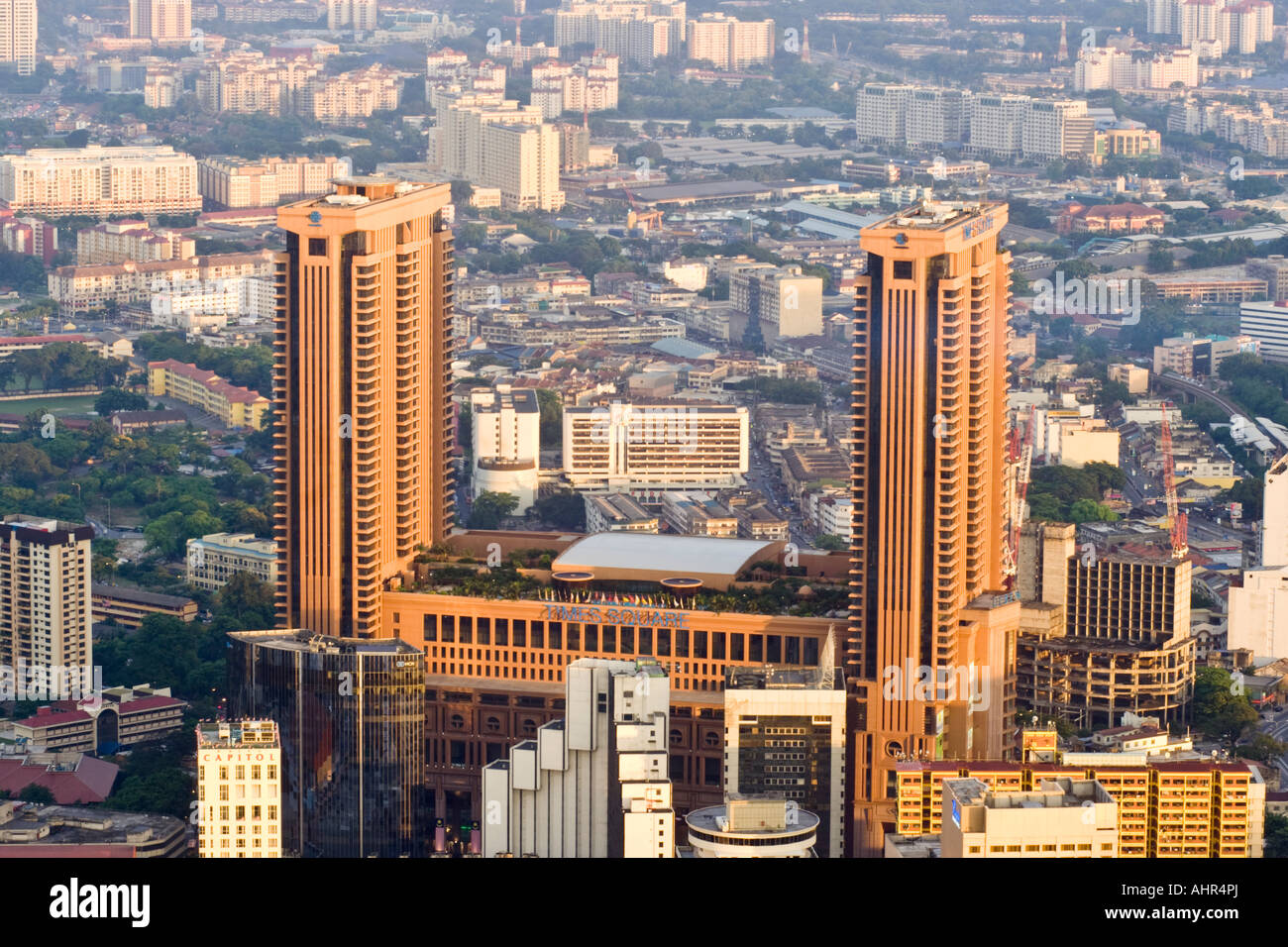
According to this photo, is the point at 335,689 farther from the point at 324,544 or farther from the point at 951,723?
the point at 951,723

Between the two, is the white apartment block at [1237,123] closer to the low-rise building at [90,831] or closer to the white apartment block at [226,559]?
the white apartment block at [226,559]

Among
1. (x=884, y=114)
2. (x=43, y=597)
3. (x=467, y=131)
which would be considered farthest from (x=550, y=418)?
(x=884, y=114)

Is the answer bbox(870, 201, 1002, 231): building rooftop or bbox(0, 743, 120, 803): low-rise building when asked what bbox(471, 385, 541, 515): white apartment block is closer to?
bbox(0, 743, 120, 803): low-rise building

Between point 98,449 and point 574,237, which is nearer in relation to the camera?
point 98,449

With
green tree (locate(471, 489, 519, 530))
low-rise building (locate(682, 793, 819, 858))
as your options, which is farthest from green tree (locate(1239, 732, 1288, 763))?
green tree (locate(471, 489, 519, 530))

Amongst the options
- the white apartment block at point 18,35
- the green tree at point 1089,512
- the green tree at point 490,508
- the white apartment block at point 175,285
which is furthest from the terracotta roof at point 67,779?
the white apartment block at point 18,35
